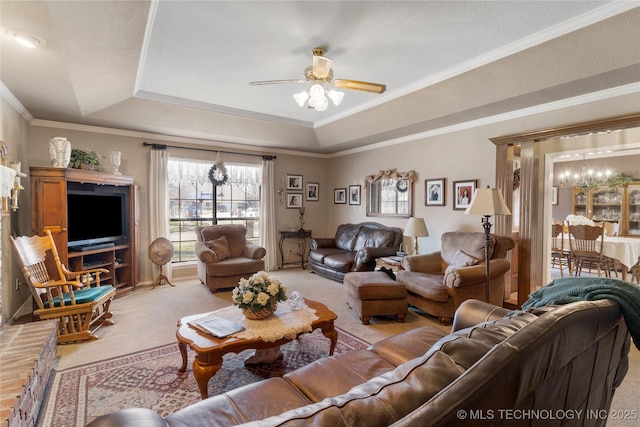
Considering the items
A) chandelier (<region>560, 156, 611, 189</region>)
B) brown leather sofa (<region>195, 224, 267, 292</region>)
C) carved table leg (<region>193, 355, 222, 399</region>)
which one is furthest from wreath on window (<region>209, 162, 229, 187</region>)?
chandelier (<region>560, 156, 611, 189</region>)

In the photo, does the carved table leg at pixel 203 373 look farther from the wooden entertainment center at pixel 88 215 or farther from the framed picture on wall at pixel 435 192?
the framed picture on wall at pixel 435 192

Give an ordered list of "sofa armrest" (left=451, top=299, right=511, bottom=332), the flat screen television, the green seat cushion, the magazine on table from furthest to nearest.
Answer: the flat screen television
the green seat cushion
the magazine on table
"sofa armrest" (left=451, top=299, right=511, bottom=332)

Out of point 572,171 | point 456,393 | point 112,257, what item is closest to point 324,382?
point 456,393

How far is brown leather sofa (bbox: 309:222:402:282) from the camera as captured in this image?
4.86 metres

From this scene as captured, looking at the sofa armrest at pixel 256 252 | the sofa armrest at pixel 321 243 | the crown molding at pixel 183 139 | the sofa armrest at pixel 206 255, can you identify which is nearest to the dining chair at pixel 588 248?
the sofa armrest at pixel 321 243

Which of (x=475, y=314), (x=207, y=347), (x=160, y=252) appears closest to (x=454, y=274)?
(x=475, y=314)

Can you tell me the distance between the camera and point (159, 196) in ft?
16.9

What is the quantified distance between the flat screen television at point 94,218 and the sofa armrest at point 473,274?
15.0 ft

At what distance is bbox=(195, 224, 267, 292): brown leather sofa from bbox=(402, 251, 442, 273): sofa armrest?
2.29m

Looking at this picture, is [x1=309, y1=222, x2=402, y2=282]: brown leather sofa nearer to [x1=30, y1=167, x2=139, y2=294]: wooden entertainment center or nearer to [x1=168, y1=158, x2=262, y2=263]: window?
[x1=168, y1=158, x2=262, y2=263]: window

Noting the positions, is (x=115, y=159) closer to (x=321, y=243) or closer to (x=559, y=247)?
(x=321, y=243)

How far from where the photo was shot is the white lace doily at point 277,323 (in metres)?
2.16

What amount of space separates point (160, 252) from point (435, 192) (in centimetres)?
451

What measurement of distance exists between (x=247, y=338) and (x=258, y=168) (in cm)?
465
